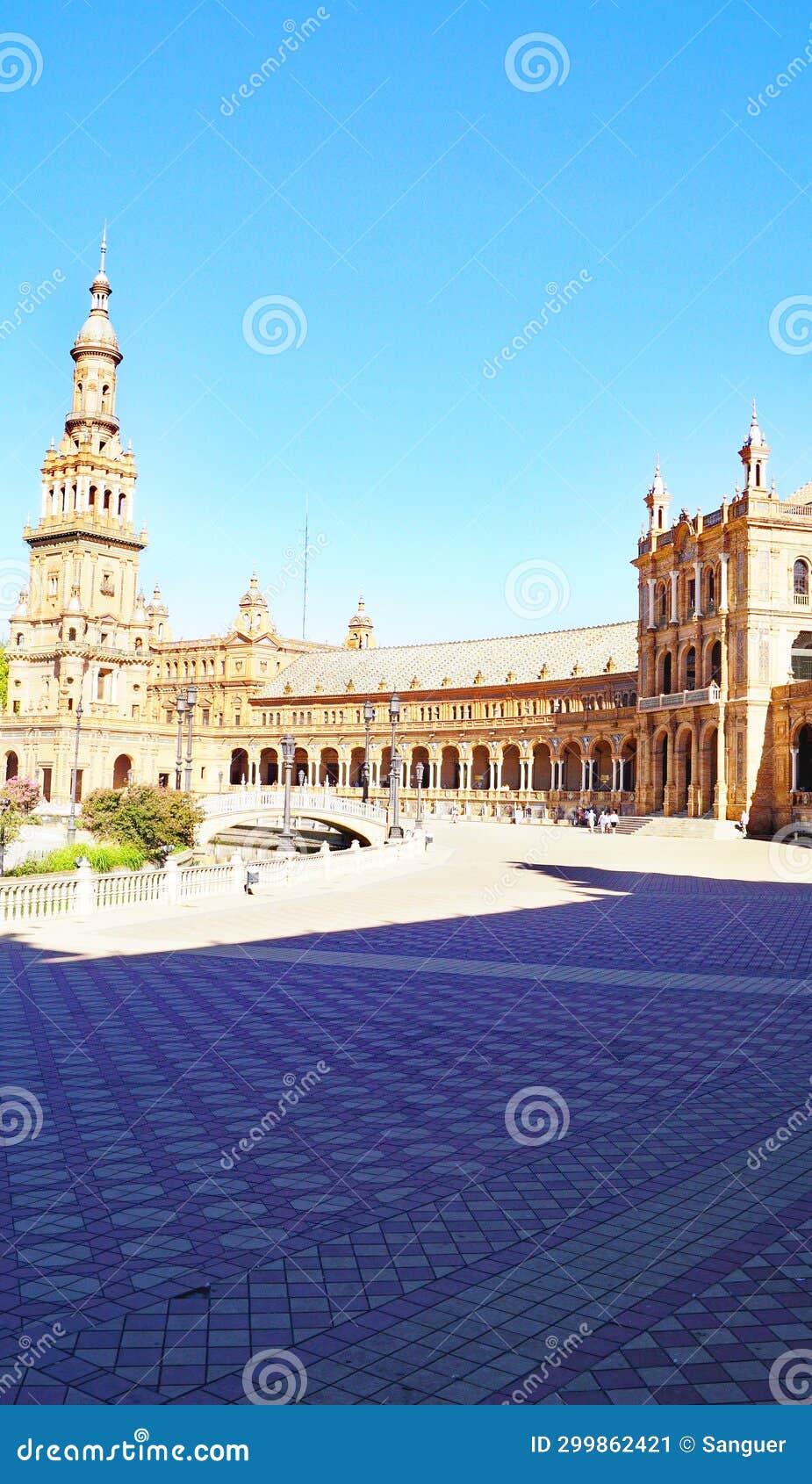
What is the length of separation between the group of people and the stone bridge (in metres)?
11.9

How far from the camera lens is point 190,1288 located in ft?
18.4

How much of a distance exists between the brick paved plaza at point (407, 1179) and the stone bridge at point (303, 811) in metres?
35.3

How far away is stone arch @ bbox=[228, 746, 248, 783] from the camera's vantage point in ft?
332

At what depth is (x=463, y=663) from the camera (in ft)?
305

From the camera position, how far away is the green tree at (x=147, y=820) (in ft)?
139

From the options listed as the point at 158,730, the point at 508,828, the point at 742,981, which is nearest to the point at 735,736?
the point at 508,828

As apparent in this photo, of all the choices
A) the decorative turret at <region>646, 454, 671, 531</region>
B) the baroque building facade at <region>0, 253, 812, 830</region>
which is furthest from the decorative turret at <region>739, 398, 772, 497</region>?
the decorative turret at <region>646, 454, 671, 531</region>

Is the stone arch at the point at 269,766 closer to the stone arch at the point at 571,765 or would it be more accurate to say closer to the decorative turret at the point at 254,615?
the decorative turret at the point at 254,615

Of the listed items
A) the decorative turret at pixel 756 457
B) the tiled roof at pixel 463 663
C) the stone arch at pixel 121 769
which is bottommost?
the stone arch at pixel 121 769

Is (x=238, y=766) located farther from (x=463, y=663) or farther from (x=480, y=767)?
(x=480, y=767)

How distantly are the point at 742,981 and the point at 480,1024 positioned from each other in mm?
4567

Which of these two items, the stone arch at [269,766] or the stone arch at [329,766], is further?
the stone arch at [269,766]

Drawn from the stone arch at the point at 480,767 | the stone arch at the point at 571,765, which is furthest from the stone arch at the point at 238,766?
the stone arch at the point at 571,765

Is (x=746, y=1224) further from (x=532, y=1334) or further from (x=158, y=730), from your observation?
A: (x=158, y=730)
